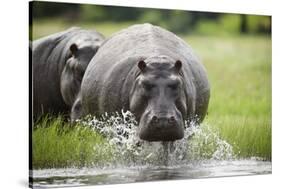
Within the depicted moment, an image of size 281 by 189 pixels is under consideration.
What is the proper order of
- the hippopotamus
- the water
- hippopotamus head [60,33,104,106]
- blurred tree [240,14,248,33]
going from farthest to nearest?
blurred tree [240,14,248,33]
hippopotamus head [60,33,104,106]
the hippopotamus
the water

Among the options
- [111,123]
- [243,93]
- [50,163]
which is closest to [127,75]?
[111,123]

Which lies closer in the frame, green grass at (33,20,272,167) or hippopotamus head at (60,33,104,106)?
hippopotamus head at (60,33,104,106)

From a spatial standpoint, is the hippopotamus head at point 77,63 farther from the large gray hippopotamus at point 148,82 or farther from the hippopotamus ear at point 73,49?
the large gray hippopotamus at point 148,82

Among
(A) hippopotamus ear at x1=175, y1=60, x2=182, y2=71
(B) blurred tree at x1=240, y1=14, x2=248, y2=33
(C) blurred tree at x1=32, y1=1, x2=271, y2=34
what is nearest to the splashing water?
(A) hippopotamus ear at x1=175, y1=60, x2=182, y2=71

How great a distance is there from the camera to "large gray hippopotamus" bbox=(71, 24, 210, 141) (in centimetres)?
718

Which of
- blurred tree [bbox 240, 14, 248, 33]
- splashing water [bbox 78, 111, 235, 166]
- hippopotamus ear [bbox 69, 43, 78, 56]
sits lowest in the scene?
splashing water [bbox 78, 111, 235, 166]

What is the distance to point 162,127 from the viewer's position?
706cm

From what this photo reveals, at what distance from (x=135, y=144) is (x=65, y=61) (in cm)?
127

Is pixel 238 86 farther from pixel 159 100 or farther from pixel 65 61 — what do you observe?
pixel 65 61

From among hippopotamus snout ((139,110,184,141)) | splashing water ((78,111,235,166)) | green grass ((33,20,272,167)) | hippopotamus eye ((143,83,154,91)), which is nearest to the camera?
hippopotamus snout ((139,110,184,141))

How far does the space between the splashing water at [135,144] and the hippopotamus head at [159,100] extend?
230 mm

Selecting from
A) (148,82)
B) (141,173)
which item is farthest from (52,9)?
(141,173)

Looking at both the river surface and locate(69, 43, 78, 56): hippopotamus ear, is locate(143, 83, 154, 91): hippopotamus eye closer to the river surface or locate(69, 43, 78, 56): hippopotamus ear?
the river surface

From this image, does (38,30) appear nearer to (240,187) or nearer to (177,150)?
(177,150)
